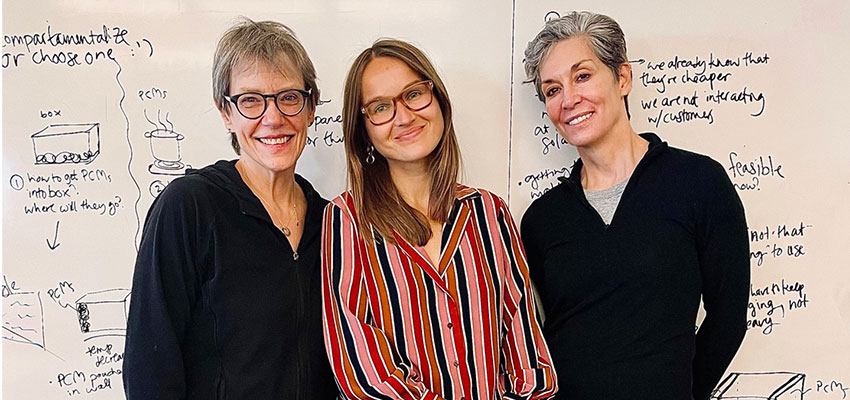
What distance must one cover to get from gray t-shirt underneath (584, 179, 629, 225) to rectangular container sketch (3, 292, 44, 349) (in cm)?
131

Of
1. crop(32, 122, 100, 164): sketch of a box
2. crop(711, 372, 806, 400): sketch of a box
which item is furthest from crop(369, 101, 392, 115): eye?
crop(711, 372, 806, 400): sketch of a box

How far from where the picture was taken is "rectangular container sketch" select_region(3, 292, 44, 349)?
161 cm

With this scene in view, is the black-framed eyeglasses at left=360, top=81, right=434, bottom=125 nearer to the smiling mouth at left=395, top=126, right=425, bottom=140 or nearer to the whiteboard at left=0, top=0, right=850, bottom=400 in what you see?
the smiling mouth at left=395, top=126, right=425, bottom=140

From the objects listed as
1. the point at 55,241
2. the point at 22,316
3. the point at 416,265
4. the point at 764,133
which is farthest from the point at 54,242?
the point at 764,133

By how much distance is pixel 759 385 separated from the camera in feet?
5.75

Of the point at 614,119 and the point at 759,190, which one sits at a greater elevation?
the point at 614,119

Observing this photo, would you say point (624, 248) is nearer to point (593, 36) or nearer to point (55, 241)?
point (593, 36)

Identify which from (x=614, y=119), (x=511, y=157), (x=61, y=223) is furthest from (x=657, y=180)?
(x=61, y=223)

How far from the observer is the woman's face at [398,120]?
4.32 feet

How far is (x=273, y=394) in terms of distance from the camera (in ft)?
4.15

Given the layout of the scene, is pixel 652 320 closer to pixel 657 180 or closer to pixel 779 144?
pixel 657 180

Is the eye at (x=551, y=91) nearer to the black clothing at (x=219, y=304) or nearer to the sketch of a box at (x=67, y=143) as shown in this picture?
the black clothing at (x=219, y=304)

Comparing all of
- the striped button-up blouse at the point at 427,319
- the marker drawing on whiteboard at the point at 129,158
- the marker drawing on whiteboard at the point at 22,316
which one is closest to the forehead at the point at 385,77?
the striped button-up blouse at the point at 427,319

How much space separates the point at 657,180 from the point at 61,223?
53.5 inches
